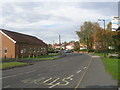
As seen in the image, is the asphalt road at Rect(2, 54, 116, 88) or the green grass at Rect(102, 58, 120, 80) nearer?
the asphalt road at Rect(2, 54, 116, 88)

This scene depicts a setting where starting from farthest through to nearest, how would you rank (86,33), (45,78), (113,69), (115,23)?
(86,33) → (113,69) → (115,23) → (45,78)

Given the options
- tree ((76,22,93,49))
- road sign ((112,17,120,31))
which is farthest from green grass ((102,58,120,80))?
tree ((76,22,93,49))

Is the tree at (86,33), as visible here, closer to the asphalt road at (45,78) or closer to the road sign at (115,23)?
the asphalt road at (45,78)

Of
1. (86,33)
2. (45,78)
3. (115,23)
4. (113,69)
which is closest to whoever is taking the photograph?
(45,78)

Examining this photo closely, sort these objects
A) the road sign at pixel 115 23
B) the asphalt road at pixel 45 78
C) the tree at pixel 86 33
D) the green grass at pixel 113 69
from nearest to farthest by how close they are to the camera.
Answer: the asphalt road at pixel 45 78
the road sign at pixel 115 23
the green grass at pixel 113 69
the tree at pixel 86 33

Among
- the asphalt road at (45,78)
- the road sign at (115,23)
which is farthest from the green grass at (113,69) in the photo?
the road sign at (115,23)

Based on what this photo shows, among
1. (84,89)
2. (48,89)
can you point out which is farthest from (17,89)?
(84,89)

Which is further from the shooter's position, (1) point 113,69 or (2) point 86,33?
(2) point 86,33

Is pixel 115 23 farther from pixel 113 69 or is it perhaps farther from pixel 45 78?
pixel 45 78

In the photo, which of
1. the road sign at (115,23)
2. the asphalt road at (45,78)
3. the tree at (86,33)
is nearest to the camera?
the asphalt road at (45,78)

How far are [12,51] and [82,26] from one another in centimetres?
5080

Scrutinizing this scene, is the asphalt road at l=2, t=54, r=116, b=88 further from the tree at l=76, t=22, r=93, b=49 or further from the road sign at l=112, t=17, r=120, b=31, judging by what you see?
the tree at l=76, t=22, r=93, b=49

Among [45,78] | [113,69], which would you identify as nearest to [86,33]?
[113,69]

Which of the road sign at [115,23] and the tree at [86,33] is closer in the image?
the road sign at [115,23]
